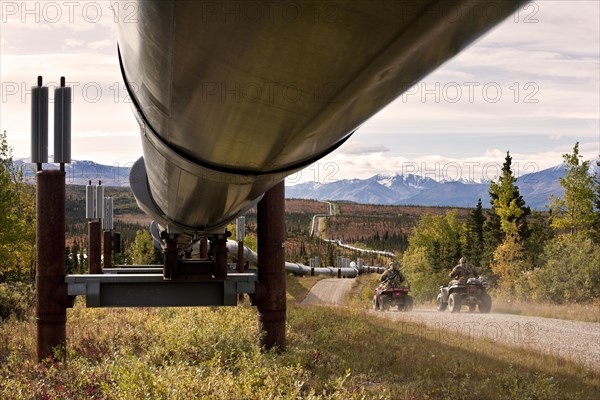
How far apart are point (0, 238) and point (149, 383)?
2274 cm

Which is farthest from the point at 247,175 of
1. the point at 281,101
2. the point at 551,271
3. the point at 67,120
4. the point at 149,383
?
the point at 551,271

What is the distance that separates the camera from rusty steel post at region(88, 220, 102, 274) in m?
15.2

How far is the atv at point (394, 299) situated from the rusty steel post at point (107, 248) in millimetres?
9909

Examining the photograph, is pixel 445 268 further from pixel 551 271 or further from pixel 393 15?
pixel 393 15

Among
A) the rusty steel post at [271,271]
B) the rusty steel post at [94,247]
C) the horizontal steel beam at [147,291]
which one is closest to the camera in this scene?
the horizontal steel beam at [147,291]

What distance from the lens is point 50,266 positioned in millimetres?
8844

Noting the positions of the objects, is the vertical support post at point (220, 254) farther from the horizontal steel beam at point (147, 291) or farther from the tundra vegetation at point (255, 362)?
the tundra vegetation at point (255, 362)

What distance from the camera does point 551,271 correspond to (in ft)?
87.8

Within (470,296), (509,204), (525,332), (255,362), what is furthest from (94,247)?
(509,204)

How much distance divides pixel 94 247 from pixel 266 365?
889 cm

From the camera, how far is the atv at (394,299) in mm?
22547

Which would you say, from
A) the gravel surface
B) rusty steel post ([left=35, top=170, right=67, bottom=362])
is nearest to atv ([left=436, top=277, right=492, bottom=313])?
the gravel surface

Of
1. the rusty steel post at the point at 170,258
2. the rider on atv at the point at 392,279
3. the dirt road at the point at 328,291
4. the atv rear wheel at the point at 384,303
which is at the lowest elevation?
the dirt road at the point at 328,291

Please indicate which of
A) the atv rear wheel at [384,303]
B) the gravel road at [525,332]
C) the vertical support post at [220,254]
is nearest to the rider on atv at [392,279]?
the atv rear wheel at [384,303]
